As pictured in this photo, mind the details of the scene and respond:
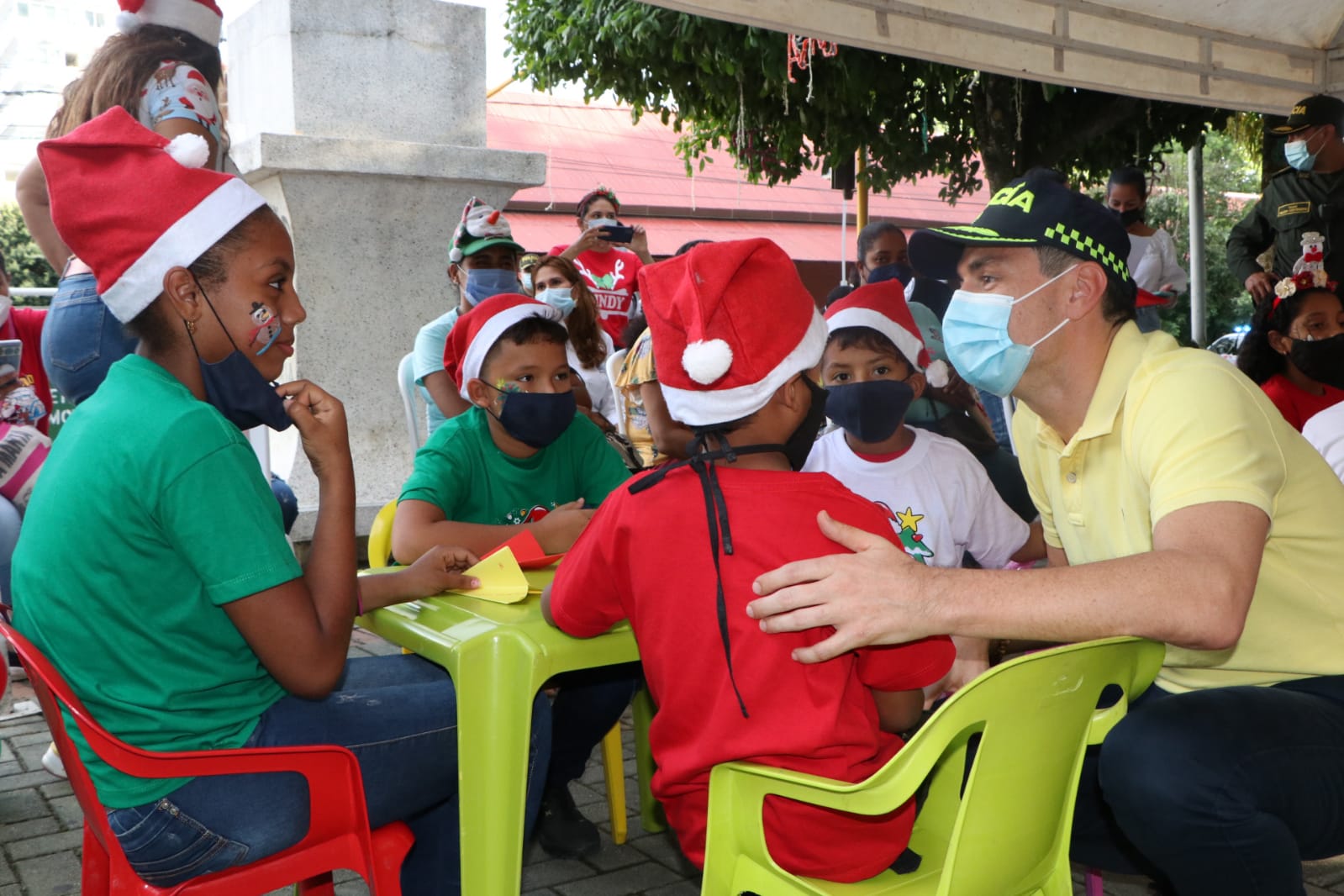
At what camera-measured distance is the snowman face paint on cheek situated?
2.10 m

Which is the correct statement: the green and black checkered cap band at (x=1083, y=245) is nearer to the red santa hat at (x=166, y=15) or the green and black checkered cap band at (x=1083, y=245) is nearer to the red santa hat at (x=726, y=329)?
the red santa hat at (x=726, y=329)

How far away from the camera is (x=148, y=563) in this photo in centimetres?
185

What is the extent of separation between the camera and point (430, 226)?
19.4ft

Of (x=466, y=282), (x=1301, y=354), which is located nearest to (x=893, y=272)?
(x=1301, y=354)

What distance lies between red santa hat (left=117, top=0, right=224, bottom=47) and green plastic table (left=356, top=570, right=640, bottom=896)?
2285 mm

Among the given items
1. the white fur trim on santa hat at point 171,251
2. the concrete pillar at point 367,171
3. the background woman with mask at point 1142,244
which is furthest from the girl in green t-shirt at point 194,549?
the background woman with mask at point 1142,244

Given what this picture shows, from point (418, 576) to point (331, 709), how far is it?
1.54 feet

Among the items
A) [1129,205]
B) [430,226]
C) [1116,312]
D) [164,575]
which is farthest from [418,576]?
[1129,205]

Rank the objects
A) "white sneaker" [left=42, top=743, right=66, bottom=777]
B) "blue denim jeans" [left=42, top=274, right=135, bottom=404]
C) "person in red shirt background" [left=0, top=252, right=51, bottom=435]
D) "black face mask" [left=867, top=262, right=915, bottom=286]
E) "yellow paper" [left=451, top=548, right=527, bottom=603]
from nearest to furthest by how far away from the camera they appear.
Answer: "yellow paper" [left=451, top=548, right=527, bottom=603], "blue denim jeans" [left=42, top=274, right=135, bottom=404], "white sneaker" [left=42, top=743, right=66, bottom=777], "person in red shirt background" [left=0, top=252, right=51, bottom=435], "black face mask" [left=867, top=262, right=915, bottom=286]

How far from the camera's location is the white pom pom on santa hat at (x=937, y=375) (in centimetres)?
429

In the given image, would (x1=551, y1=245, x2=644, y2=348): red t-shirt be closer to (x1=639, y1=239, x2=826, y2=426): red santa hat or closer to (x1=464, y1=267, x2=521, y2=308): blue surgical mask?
(x1=464, y1=267, x2=521, y2=308): blue surgical mask

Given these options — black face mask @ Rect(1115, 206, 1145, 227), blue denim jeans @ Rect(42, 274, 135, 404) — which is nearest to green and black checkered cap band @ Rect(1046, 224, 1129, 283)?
blue denim jeans @ Rect(42, 274, 135, 404)

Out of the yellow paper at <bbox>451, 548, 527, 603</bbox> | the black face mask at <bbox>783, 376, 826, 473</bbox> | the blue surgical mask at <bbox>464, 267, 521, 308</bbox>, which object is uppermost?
the blue surgical mask at <bbox>464, 267, 521, 308</bbox>

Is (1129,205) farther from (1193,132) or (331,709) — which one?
(331,709)
